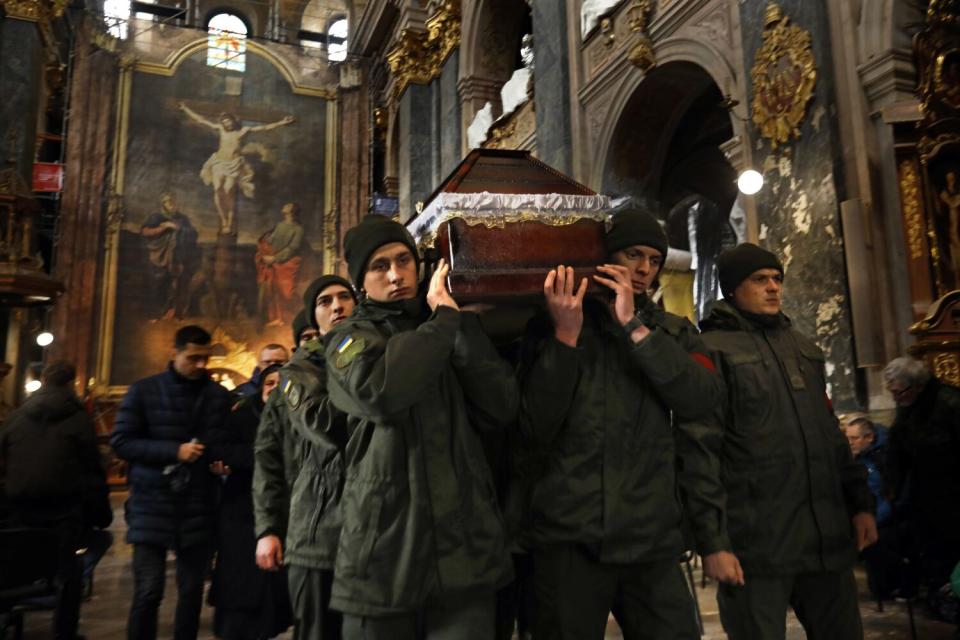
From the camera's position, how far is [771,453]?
8.38 feet

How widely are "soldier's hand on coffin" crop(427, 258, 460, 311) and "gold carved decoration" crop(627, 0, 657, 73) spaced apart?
6634 mm

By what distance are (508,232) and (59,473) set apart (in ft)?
10.2

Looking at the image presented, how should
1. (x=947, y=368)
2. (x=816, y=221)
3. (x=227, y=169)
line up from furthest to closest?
(x=227, y=169), (x=816, y=221), (x=947, y=368)

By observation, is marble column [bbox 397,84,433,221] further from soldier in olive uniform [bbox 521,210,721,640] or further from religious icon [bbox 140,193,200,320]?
soldier in olive uniform [bbox 521,210,721,640]

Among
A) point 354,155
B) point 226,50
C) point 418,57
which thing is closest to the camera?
point 418,57

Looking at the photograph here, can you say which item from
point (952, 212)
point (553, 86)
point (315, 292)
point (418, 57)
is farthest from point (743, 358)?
point (418, 57)

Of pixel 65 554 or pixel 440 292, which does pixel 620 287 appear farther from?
pixel 65 554

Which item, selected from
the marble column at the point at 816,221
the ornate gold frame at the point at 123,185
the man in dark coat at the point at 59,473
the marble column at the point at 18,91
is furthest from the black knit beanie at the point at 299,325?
the ornate gold frame at the point at 123,185

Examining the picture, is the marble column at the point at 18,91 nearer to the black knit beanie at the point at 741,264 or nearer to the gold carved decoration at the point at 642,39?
the gold carved decoration at the point at 642,39

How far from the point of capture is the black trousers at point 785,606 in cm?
245

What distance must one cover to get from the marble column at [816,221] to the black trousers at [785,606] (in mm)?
3063

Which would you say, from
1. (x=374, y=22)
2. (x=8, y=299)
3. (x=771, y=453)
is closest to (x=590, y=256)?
(x=771, y=453)

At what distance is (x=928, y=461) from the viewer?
3.94m

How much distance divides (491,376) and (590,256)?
0.46 metres
